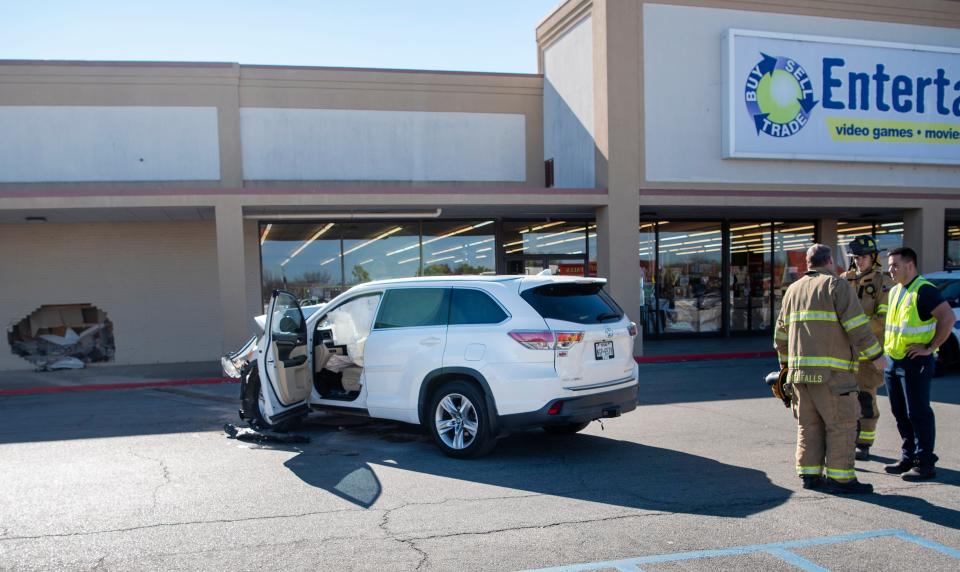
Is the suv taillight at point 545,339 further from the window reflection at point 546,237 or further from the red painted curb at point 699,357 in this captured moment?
the window reflection at point 546,237

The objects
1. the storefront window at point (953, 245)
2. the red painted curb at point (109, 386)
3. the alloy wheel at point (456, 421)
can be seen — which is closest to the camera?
the alloy wheel at point (456, 421)

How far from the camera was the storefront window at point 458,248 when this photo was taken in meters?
18.1

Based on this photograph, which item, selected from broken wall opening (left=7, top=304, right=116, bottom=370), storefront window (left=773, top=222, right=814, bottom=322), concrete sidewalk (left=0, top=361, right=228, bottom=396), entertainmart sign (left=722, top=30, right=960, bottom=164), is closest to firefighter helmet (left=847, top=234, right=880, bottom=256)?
entertainmart sign (left=722, top=30, right=960, bottom=164)

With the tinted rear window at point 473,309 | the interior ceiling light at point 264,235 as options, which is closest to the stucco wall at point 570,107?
the interior ceiling light at point 264,235

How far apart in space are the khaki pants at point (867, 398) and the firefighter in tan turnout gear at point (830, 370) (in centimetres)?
90

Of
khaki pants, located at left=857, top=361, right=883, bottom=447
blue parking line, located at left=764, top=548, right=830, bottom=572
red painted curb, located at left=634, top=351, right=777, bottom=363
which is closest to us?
blue parking line, located at left=764, top=548, right=830, bottom=572

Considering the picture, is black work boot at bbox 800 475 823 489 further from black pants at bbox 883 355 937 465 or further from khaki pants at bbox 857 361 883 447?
khaki pants at bbox 857 361 883 447

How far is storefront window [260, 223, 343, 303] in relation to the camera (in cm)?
1720

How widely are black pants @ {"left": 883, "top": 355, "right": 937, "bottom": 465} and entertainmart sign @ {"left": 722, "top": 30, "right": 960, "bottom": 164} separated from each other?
33.8 feet

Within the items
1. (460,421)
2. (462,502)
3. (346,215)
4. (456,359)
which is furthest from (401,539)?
(346,215)

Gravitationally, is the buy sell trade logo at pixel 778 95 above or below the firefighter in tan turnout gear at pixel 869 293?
above

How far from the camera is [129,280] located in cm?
1670

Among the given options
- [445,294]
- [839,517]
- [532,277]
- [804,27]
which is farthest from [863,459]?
[804,27]

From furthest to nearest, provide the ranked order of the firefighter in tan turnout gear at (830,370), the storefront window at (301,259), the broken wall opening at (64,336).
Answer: the storefront window at (301,259), the broken wall opening at (64,336), the firefighter in tan turnout gear at (830,370)
